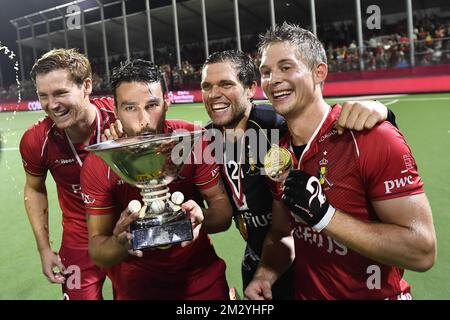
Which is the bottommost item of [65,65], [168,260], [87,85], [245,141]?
[168,260]

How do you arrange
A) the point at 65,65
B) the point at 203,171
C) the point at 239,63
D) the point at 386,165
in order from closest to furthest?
the point at 386,165 < the point at 203,171 < the point at 65,65 < the point at 239,63

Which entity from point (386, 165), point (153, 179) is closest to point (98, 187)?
point (153, 179)

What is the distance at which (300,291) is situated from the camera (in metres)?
2.44

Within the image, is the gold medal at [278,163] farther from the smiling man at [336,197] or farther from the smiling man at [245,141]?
the smiling man at [245,141]

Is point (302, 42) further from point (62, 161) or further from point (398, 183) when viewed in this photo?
point (62, 161)

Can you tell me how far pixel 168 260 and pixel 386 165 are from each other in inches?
60.9

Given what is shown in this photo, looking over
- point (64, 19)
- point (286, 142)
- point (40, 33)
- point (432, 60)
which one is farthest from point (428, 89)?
point (40, 33)

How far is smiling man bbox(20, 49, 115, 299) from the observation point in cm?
302

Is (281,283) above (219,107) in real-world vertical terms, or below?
below

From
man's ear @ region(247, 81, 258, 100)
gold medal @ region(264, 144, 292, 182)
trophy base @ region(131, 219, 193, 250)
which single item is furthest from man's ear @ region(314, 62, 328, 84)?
trophy base @ region(131, 219, 193, 250)

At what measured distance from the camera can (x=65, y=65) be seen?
3062 mm

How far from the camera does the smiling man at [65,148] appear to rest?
9.91ft

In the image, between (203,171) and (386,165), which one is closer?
(386,165)
